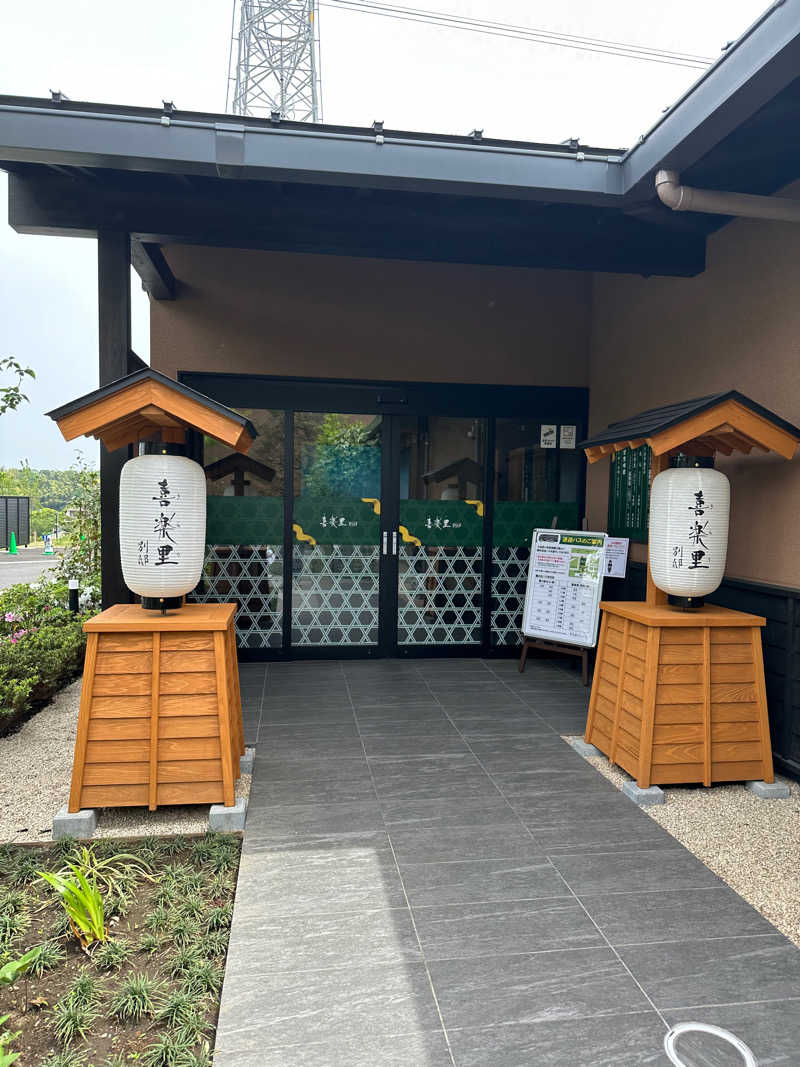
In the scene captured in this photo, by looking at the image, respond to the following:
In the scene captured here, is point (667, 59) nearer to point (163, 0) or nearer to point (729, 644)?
point (163, 0)

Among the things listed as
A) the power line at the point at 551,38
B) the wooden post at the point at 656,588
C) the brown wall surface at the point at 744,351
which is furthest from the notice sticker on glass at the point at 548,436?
the power line at the point at 551,38

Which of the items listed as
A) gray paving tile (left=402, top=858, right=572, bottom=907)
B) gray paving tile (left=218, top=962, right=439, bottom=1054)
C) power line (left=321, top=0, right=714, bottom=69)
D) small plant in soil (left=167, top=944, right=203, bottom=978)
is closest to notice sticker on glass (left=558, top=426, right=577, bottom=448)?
gray paving tile (left=402, top=858, right=572, bottom=907)

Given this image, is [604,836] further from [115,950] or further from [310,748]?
[115,950]

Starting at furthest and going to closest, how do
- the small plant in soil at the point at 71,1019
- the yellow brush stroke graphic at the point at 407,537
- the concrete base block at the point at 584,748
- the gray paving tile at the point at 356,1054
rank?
the yellow brush stroke graphic at the point at 407,537 < the concrete base block at the point at 584,748 < the small plant in soil at the point at 71,1019 < the gray paving tile at the point at 356,1054

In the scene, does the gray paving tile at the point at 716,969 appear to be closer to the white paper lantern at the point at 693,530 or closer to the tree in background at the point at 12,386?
the white paper lantern at the point at 693,530

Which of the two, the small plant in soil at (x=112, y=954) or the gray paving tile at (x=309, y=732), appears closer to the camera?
the small plant in soil at (x=112, y=954)

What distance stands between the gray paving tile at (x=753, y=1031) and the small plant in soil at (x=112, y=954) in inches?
61.0

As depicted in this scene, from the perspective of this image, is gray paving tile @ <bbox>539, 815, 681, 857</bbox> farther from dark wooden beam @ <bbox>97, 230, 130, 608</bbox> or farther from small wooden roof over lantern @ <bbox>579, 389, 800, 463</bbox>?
dark wooden beam @ <bbox>97, 230, 130, 608</bbox>

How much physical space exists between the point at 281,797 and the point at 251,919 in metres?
0.94

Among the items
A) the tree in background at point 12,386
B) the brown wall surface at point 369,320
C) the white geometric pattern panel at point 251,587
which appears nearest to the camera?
the tree in background at point 12,386

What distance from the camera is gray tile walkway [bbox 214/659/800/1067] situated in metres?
1.79

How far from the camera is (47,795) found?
3283 millimetres

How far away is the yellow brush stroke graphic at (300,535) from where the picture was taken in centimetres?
582

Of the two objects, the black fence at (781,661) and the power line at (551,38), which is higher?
the power line at (551,38)
